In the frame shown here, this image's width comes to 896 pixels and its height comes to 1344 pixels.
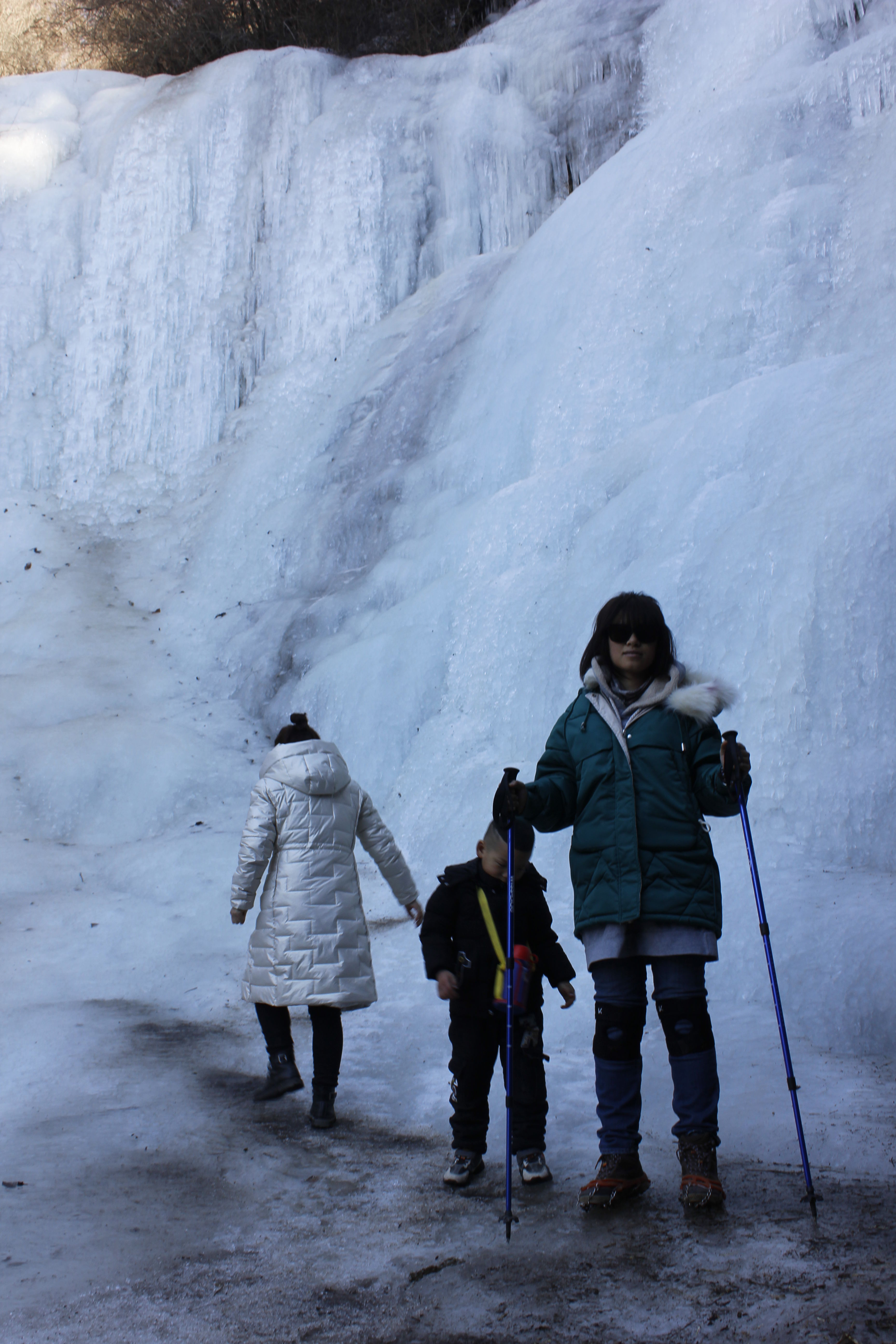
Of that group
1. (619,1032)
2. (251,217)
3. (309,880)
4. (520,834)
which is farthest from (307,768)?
(251,217)

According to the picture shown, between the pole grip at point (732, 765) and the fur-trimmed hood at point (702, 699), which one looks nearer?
the pole grip at point (732, 765)

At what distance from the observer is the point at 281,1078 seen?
4.09 meters

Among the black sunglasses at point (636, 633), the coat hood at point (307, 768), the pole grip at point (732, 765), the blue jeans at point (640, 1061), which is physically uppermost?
the black sunglasses at point (636, 633)

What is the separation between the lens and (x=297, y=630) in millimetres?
9844

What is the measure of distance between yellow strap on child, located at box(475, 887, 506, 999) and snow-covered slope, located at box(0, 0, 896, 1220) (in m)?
0.90

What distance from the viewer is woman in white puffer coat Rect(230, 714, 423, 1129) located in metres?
3.95

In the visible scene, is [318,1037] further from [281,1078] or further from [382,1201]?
[382,1201]

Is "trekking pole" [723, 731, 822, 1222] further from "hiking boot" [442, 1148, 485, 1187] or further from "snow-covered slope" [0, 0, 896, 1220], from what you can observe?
"hiking boot" [442, 1148, 485, 1187]

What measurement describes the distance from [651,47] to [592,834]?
12.6 m

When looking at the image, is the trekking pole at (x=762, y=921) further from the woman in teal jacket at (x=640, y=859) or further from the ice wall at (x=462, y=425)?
the ice wall at (x=462, y=425)

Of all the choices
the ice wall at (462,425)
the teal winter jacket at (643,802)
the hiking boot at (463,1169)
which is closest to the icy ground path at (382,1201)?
the hiking boot at (463,1169)

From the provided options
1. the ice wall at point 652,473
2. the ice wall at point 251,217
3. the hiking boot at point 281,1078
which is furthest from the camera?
the ice wall at point 251,217

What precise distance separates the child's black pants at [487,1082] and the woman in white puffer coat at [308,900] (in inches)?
25.5

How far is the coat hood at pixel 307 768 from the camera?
4180mm
